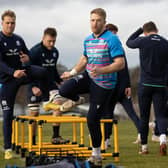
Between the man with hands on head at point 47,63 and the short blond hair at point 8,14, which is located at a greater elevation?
the short blond hair at point 8,14

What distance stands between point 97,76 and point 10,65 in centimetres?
197

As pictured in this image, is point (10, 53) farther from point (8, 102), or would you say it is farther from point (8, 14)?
point (8, 102)

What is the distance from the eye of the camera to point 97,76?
27.7 feet

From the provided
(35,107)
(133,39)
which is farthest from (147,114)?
(35,107)

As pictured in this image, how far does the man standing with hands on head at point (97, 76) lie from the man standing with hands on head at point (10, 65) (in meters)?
1.36

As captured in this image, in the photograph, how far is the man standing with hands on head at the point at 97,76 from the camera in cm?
834

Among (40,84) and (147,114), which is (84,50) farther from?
(40,84)

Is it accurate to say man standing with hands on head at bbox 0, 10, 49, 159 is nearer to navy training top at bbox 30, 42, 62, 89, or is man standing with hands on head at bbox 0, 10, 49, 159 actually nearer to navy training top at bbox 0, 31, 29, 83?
navy training top at bbox 0, 31, 29, 83

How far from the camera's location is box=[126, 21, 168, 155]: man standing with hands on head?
1033cm

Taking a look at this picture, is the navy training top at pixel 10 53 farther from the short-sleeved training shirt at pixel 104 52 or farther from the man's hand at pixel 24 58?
the short-sleeved training shirt at pixel 104 52

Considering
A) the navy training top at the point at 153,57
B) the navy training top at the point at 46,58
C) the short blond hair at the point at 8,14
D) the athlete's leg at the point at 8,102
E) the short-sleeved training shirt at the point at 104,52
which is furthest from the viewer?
the navy training top at the point at 46,58

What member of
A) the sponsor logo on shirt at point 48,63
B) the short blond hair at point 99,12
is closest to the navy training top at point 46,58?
the sponsor logo on shirt at point 48,63

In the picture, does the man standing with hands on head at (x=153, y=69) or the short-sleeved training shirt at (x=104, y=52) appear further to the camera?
the man standing with hands on head at (x=153, y=69)

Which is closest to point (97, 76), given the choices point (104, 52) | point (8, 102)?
point (104, 52)
